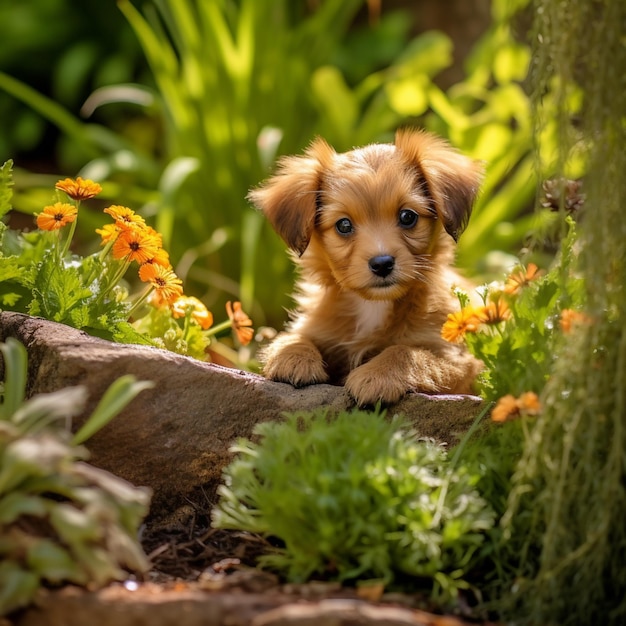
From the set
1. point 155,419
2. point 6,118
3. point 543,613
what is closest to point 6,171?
point 155,419

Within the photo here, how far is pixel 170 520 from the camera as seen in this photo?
3.54m

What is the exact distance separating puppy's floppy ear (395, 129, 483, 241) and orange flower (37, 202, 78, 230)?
154 centimetres

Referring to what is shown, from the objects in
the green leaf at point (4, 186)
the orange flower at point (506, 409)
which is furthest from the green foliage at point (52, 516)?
the green leaf at point (4, 186)

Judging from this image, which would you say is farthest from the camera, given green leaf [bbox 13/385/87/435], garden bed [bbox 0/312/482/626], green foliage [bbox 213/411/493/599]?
garden bed [bbox 0/312/482/626]

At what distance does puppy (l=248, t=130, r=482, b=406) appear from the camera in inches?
A: 155

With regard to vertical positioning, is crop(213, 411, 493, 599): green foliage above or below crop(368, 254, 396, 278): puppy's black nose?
below

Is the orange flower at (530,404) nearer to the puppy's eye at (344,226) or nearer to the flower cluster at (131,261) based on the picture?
the puppy's eye at (344,226)

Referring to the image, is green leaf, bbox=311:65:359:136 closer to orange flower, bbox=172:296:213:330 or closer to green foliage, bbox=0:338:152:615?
orange flower, bbox=172:296:213:330

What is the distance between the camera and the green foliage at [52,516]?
8.18ft

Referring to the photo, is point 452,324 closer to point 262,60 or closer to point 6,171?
point 6,171

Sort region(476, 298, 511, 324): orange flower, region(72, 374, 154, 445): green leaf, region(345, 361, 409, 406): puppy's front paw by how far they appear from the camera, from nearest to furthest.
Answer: region(72, 374, 154, 445): green leaf → region(476, 298, 511, 324): orange flower → region(345, 361, 409, 406): puppy's front paw

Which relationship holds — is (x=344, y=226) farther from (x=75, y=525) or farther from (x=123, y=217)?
(x=75, y=525)

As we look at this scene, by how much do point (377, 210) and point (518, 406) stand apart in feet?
4.66

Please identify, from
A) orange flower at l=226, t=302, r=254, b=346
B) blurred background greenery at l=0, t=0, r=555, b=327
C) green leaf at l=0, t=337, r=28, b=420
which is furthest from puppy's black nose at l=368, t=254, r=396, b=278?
blurred background greenery at l=0, t=0, r=555, b=327
